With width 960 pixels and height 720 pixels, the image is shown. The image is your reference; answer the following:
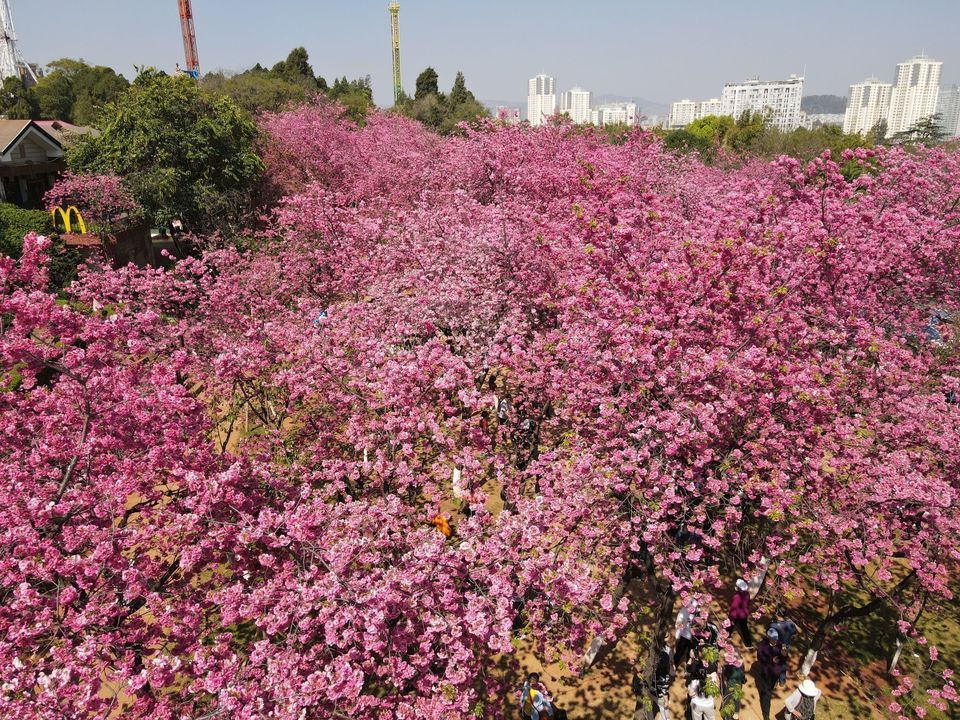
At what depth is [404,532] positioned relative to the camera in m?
8.41

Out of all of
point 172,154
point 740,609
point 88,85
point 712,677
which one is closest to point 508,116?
point 172,154

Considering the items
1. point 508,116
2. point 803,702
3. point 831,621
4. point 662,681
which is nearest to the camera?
point 803,702

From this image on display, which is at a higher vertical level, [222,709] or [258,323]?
[258,323]

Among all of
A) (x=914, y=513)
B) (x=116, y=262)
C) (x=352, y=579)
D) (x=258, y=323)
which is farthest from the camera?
(x=116, y=262)

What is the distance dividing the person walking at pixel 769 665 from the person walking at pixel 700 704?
111 centimetres

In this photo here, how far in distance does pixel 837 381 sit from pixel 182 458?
9.82 m

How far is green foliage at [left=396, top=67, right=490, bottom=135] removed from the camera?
6925 centimetres

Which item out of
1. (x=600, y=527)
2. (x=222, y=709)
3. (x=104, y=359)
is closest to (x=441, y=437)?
(x=600, y=527)

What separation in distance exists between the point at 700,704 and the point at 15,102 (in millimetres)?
96158

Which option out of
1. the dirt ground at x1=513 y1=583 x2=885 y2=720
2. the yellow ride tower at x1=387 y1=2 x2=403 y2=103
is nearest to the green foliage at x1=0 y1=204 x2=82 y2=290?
Answer: the dirt ground at x1=513 y1=583 x2=885 y2=720

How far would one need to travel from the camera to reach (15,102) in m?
71.5

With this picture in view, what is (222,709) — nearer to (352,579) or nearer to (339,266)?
(352,579)

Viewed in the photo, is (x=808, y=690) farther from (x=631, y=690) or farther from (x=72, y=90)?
(x=72, y=90)

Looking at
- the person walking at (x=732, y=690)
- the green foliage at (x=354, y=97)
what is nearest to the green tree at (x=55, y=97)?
the green foliage at (x=354, y=97)
